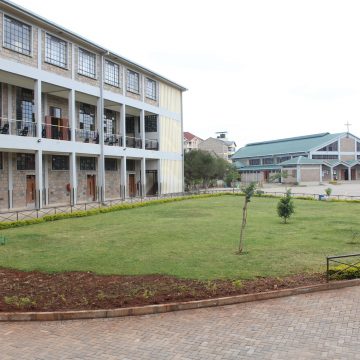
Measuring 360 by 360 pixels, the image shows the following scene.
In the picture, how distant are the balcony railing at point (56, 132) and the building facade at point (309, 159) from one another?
4494 cm

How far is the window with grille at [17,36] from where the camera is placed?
22.0 metres

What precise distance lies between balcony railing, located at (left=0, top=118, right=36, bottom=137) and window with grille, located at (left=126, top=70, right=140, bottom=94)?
9.99m

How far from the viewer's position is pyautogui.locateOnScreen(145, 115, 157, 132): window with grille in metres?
37.2

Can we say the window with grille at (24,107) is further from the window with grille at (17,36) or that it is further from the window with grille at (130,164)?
the window with grille at (130,164)

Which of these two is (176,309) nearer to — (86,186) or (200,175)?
(86,186)

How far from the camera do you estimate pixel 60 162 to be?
2827 cm

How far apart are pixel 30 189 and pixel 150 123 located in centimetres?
1436

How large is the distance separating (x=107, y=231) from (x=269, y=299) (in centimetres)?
958

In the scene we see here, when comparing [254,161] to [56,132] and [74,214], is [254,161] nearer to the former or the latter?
[56,132]

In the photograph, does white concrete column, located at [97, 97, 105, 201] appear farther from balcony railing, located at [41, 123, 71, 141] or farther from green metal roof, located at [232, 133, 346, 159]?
green metal roof, located at [232, 133, 346, 159]

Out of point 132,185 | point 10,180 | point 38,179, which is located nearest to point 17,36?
point 38,179

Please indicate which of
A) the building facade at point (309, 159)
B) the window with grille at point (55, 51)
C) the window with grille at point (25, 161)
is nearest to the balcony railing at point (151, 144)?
the window with grille at point (55, 51)

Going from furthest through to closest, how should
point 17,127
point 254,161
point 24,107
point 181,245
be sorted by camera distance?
point 254,161 → point 24,107 → point 17,127 → point 181,245

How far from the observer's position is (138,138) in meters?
35.4
